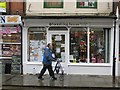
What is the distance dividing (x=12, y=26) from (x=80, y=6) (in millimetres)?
4102

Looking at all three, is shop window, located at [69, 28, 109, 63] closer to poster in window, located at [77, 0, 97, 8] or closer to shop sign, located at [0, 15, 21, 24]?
poster in window, located at [77, 0, 97, 8]

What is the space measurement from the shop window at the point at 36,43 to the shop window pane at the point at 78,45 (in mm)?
1695

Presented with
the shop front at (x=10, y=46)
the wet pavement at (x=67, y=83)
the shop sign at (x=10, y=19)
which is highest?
the shop sign at (x=10, y=19)

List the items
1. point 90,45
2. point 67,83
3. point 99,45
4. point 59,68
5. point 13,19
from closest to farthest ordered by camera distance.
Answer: point 67,83
point 59,68
point 13,19
point 90,45
point 99,45

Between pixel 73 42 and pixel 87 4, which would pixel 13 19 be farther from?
pixel 87 4

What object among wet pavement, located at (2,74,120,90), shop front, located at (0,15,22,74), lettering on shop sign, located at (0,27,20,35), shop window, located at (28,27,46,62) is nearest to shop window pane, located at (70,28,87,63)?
shop window, located at (28,27,46,62)

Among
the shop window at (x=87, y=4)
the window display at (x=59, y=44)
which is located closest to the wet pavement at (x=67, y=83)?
the window display at (x=59, y=44)

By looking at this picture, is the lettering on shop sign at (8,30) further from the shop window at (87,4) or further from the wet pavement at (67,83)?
the shop window at (87,4)

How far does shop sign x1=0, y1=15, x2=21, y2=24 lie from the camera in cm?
1741

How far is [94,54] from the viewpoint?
18.5 m

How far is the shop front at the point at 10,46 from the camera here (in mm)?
17953

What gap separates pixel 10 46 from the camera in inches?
723

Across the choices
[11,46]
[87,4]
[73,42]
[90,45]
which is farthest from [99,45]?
[11,46]

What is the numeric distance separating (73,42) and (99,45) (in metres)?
1.55
